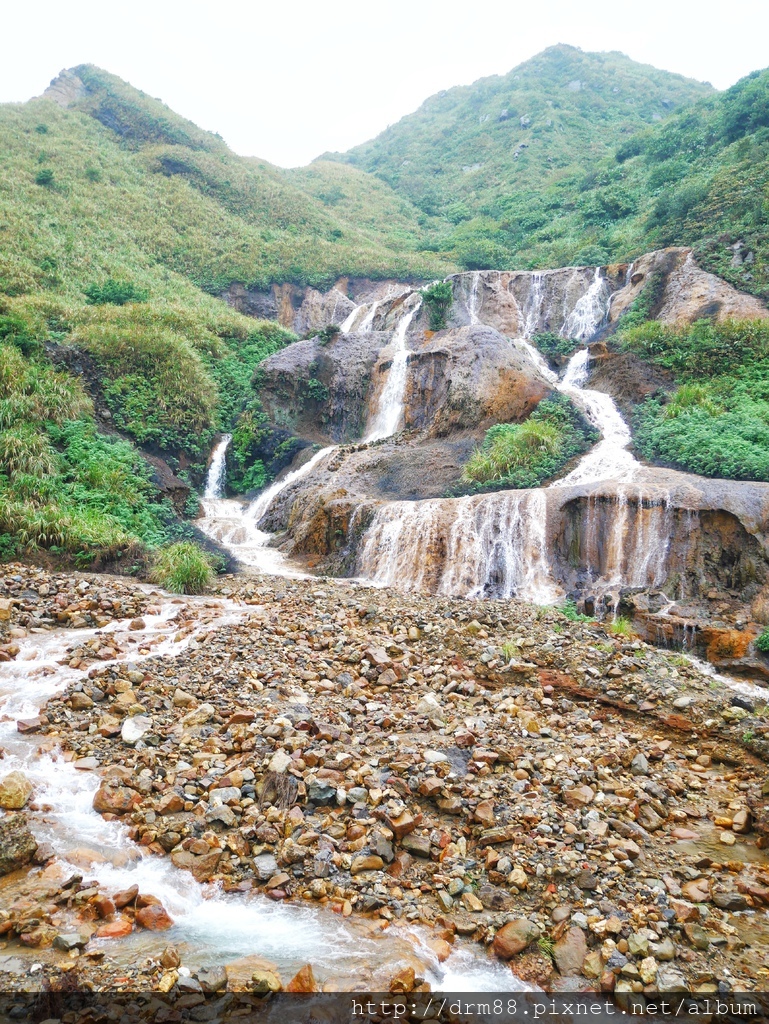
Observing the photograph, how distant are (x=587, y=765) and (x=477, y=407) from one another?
14751 millimetres

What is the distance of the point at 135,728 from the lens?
541 centimetres

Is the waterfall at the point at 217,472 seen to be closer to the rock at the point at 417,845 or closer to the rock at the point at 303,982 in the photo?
the rock at the point at 417,845

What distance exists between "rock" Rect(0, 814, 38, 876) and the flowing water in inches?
7.1

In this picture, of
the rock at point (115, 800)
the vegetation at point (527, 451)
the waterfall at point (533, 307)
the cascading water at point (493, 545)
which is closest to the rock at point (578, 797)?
the rock at point (115, 800)

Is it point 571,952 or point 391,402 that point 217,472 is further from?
point 571,952

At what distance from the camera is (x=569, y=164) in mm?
52719

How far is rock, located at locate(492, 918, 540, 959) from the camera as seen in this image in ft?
11.1

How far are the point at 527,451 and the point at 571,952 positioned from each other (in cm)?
1374

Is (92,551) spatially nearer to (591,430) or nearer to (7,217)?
(591,430)

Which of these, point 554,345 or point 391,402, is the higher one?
point 554,345

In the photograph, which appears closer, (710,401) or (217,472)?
(710,401)

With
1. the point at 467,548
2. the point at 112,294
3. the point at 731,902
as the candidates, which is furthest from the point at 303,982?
the point at 112,294

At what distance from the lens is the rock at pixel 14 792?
4238mm

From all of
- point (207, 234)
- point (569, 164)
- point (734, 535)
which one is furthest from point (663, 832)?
point (569, 164)
